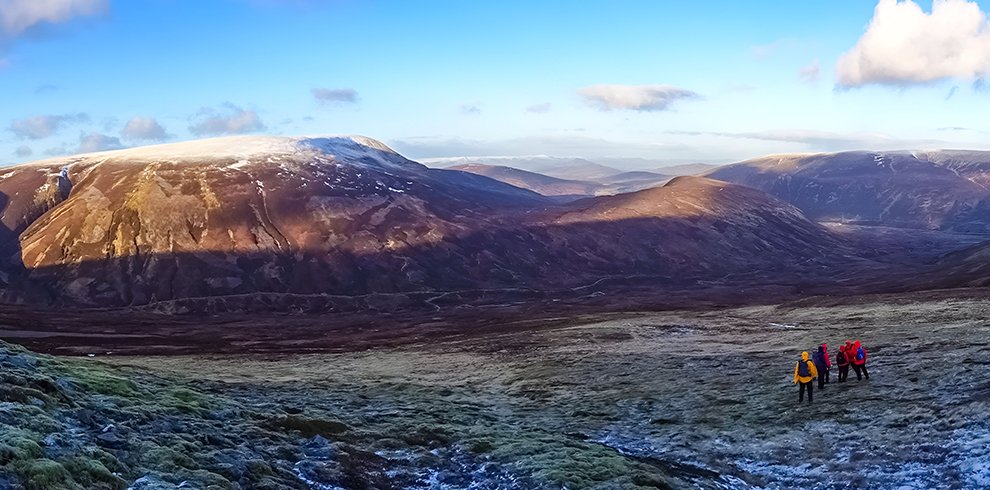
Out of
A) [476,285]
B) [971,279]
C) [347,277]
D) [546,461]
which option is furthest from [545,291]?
[546,461]

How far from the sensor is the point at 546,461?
23094mm

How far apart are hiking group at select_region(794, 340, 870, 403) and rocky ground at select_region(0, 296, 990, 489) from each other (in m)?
0.84

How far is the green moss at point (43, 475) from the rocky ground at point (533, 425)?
0.14ft

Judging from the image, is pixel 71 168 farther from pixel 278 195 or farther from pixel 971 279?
pixel 971 279

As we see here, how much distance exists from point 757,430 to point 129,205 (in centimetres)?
17609

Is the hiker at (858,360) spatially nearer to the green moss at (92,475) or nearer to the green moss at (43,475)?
the green moss at (92,475)

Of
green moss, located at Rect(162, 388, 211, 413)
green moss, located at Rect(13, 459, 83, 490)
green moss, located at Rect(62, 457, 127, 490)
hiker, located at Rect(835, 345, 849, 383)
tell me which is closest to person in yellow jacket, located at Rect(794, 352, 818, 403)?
hiker, located at Rect(835, 345, 849, 383)

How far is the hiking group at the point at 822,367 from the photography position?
96.9ft

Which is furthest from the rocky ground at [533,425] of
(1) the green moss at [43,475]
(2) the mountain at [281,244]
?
(2) the mountain at [281,244]

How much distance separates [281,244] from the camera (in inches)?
6280

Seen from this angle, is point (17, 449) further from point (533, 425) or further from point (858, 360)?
point (858, 360)

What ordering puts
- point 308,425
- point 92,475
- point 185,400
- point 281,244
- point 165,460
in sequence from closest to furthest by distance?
point 92,475
point 165,460
point 308,425
point 185,400
point 281,244

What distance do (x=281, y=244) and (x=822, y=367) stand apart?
146 metres

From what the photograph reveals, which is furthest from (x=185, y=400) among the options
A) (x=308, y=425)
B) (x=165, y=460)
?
(x=165, y=460)
